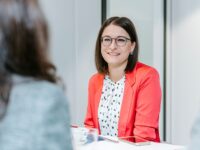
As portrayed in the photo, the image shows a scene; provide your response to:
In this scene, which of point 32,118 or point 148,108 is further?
point 148,108

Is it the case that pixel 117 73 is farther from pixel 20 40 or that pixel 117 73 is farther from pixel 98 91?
pixel 20 40

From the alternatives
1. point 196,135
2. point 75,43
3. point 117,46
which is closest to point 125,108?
point 117,46

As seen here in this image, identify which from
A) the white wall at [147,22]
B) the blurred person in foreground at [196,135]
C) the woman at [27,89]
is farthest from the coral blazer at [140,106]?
the woman at [27,89]

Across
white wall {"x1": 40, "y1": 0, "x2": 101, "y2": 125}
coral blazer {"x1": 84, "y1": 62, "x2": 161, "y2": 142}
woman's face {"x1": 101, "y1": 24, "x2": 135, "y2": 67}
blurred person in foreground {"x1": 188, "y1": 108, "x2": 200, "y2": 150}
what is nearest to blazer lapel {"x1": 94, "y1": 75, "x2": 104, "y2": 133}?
coral blazer {"x1": 84, "y1": 62, "x2": 161, "y2": 142}

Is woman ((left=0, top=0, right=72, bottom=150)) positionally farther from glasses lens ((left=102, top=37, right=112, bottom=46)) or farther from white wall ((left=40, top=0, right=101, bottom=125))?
white wall ((left=40, top=0, right=101, bottom=125))

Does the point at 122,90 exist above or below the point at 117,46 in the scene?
below

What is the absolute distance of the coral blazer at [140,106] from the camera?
6.82ft

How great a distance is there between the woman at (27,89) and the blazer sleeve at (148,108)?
137cm

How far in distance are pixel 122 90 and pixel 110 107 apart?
0.40ft

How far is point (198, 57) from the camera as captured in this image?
315 cm

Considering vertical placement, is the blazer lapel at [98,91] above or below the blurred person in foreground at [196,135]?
below

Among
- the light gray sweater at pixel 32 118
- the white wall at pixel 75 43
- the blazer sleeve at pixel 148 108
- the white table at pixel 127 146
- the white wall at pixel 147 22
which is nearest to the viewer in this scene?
the light gray sweater at pixel 32 118

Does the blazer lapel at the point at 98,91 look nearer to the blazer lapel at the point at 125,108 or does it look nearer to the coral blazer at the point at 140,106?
the coral blazer at the point at 140,106

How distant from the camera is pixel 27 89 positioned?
706 mm
